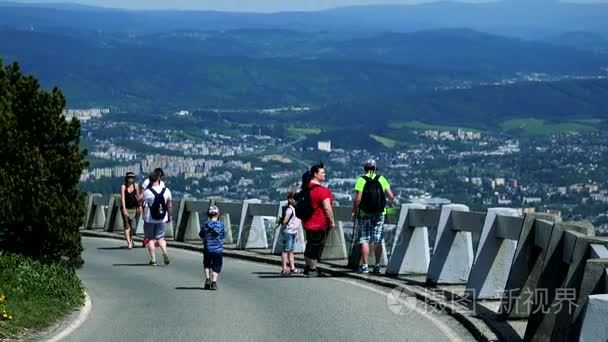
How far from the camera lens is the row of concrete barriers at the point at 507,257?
10.7 metres

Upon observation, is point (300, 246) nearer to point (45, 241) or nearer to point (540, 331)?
point (45, 241)

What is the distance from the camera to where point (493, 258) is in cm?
1698

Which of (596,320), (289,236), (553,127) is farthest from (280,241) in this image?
(553,127)

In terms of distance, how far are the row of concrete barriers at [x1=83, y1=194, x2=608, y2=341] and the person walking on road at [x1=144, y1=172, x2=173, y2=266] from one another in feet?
6.17

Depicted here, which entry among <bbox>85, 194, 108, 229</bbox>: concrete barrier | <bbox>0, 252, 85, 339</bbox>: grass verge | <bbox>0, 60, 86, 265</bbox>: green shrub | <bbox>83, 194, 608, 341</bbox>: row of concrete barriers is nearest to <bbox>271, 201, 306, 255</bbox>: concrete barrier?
<bbox>83, 194, 608, 341</bbox>: row of concrete barriers

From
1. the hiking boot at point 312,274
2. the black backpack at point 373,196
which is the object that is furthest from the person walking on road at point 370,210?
the hiking boot at point 312,274

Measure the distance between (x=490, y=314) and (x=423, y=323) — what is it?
674 millimetres

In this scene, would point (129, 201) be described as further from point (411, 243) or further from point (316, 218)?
point (411, 243)

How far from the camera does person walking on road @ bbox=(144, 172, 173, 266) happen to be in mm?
25359

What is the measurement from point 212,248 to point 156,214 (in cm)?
530

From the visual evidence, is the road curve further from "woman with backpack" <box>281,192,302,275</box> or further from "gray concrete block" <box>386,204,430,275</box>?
"gray concrete block" <box>386,204,430,275</box>

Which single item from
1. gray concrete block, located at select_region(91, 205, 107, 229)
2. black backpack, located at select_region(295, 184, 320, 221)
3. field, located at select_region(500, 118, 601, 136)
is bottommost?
field, located at select_region(500, 118, 601, 136)

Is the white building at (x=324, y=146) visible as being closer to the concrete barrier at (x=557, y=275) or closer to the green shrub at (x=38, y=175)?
the green shrub at (x=38, y=175)

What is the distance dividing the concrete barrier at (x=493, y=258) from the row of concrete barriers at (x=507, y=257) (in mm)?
10
